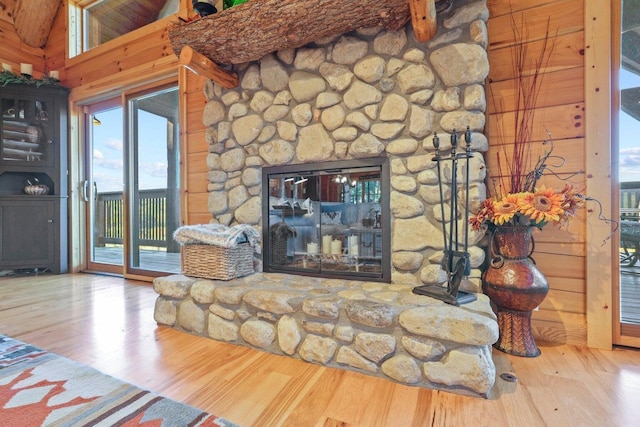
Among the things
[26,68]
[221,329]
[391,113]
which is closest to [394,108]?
[391,113]

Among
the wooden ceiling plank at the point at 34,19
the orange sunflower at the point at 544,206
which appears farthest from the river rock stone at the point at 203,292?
the wooden ceiling plank at the point at 34,19

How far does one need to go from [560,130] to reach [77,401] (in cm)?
256

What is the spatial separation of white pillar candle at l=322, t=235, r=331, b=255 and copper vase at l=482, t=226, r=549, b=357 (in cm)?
93

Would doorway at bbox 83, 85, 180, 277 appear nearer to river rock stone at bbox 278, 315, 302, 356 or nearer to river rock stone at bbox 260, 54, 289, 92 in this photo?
river rock stone at bbox 260, 54, 289, 92

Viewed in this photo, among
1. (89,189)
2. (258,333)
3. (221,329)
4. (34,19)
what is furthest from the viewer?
(89,189)

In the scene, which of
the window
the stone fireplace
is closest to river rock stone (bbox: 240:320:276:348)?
the stone fireplace

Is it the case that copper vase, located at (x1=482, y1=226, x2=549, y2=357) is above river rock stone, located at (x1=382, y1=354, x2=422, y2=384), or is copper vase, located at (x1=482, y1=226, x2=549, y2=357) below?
above

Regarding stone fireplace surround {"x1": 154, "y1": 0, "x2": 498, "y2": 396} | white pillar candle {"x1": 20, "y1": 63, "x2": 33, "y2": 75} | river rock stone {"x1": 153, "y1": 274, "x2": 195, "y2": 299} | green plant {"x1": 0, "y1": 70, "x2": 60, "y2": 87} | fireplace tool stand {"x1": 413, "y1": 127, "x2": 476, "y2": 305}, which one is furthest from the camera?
white pillar candle {"x1": 20, "y1": 63, "x2": 33, "y2": 75}

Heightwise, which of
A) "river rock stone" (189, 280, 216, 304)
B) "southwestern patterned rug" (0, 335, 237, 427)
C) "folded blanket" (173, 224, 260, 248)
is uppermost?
"folded blanket" (173, 224, 260, 248)

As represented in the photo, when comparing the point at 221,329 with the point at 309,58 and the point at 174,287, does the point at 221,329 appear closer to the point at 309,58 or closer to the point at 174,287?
the point at 174,287

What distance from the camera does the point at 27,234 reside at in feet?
11.5

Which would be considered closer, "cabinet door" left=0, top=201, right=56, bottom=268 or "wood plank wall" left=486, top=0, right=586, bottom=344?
"wood plank wall" left=486, top=0, right=586, bottom=344

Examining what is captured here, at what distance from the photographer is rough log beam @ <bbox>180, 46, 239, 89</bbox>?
2.03 meters

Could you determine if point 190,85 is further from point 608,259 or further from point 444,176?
point 608,259
